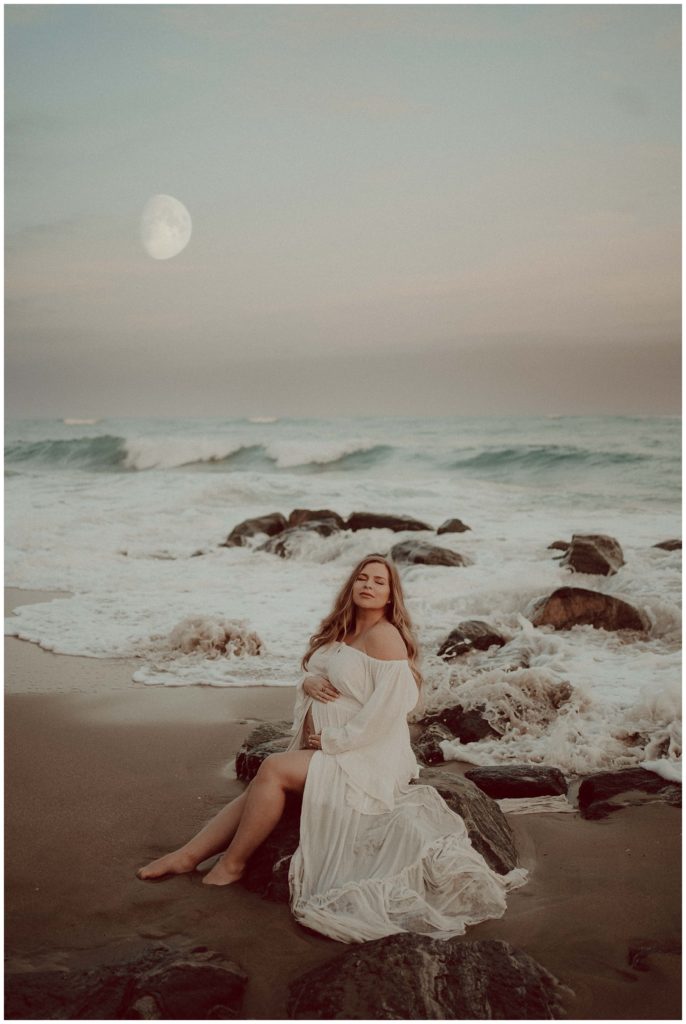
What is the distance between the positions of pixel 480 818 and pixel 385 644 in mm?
752

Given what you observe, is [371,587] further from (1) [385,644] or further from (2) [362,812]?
(2) [362,812]

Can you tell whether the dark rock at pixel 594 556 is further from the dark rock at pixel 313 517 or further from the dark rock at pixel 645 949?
the dark rock at pixel 645 949

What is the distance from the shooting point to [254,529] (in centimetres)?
1103

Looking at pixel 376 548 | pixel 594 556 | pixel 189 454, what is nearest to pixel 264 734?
pixel 594 556

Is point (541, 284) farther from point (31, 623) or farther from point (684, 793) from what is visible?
point (684, 793)

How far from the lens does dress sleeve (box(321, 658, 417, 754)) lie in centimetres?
327

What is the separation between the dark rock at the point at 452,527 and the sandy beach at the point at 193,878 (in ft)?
20.5

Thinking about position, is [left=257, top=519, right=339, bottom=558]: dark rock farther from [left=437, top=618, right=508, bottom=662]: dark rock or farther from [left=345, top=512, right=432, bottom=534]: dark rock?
[left=437, top=618, right=508, bottom=662]: dark rock

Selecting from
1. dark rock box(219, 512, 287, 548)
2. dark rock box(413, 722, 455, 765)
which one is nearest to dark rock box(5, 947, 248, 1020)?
dark rock box(413, 722, 455, 765)

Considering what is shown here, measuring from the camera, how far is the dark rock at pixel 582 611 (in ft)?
23.1

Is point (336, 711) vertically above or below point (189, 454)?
below

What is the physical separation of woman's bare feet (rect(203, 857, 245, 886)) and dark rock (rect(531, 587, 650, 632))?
14.1 feet

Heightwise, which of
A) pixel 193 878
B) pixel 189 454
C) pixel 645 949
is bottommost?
pixel 645 949

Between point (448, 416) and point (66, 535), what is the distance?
258 inches
